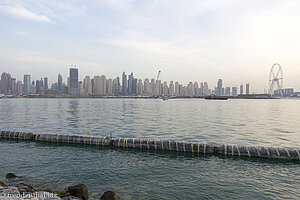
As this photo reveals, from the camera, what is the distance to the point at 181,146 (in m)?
26.9

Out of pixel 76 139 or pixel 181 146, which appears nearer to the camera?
pixel 181 146

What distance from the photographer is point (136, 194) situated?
14844mm

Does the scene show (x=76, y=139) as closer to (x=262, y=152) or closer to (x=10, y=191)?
(x=10, y=191)

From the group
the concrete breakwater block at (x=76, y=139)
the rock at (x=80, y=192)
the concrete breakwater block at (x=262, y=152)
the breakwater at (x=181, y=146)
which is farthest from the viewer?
the concrete breakwater block at (x=76, y=139)

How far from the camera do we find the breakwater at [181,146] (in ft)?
78.3

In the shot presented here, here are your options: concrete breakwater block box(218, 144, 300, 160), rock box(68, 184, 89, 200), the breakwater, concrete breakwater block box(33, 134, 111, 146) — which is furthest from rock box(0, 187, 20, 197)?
concrete breakwater block box(218, 144, 300, 160)

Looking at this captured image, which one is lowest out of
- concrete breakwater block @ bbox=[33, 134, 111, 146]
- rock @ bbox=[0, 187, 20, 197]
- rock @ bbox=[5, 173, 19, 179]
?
rock @ bbox=[5, 173, 19, 179]

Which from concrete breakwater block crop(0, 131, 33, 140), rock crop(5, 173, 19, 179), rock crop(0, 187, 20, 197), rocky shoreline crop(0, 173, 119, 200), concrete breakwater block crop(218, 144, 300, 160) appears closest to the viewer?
rocky shoreline crop(0, 173, 119, 200)

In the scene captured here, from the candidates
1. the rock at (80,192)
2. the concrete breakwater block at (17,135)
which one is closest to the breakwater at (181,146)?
the concrete breakwater block at (17,135)

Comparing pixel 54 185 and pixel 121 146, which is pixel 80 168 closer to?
pixel 54 185

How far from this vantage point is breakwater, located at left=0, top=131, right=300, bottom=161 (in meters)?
23.9

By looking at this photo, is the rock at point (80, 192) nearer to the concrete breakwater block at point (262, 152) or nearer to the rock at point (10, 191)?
the rock at point (10, 191)

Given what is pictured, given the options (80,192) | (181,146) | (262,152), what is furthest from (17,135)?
(262,152)

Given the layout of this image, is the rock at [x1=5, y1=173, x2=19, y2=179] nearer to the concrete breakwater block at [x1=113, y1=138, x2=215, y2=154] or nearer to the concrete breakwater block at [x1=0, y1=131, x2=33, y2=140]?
the concrete breakwater block at [x1=113, y1=138, x2=215, y2=154]
